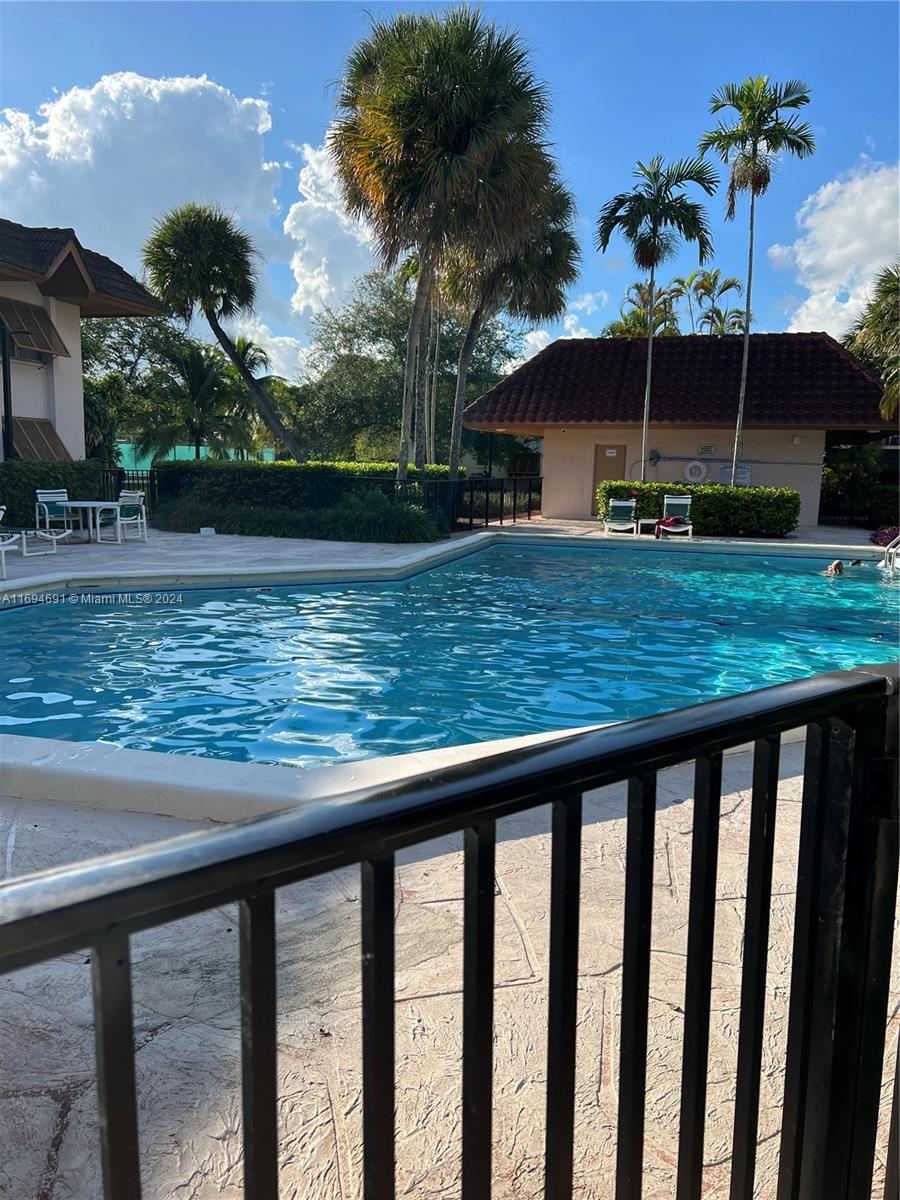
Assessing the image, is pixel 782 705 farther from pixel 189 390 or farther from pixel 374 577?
pixel 189 390

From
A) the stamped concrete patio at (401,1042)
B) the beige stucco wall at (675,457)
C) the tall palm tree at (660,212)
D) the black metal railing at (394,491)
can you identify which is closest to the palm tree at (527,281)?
the black metal railing at (394,491)

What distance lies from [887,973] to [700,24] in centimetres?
241

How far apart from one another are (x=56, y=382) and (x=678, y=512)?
1448cm

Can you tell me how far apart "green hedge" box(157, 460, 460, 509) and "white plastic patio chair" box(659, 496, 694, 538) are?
5481 millimetres

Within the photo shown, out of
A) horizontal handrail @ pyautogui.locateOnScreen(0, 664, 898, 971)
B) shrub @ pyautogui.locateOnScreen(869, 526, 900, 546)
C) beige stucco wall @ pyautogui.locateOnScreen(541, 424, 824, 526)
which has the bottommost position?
shrub @ pyautogui.locateOnScreen(869, 526, 900, 546)

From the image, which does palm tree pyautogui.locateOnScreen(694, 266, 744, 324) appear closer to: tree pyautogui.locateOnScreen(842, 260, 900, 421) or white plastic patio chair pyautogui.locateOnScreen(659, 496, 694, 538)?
tree pyautogui.locateOnScreen(842, 260, 900, 421)

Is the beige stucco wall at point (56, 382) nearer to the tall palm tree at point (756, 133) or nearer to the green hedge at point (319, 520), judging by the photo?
the green hedge at point (319, 520)

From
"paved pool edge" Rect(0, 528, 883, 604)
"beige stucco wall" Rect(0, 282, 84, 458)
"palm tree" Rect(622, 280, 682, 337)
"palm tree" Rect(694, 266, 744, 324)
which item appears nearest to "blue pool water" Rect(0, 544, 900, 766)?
"paved pool edge" Rect(0, 528, 883, 604)

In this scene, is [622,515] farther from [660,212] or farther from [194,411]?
[194,411]

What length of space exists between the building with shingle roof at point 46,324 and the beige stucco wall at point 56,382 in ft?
0.07

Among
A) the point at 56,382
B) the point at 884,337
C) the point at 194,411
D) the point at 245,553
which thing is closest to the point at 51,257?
the point at 56,382

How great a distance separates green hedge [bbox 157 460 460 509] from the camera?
1917 cm

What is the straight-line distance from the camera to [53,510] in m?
16.7

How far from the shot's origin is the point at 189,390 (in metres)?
32.0
